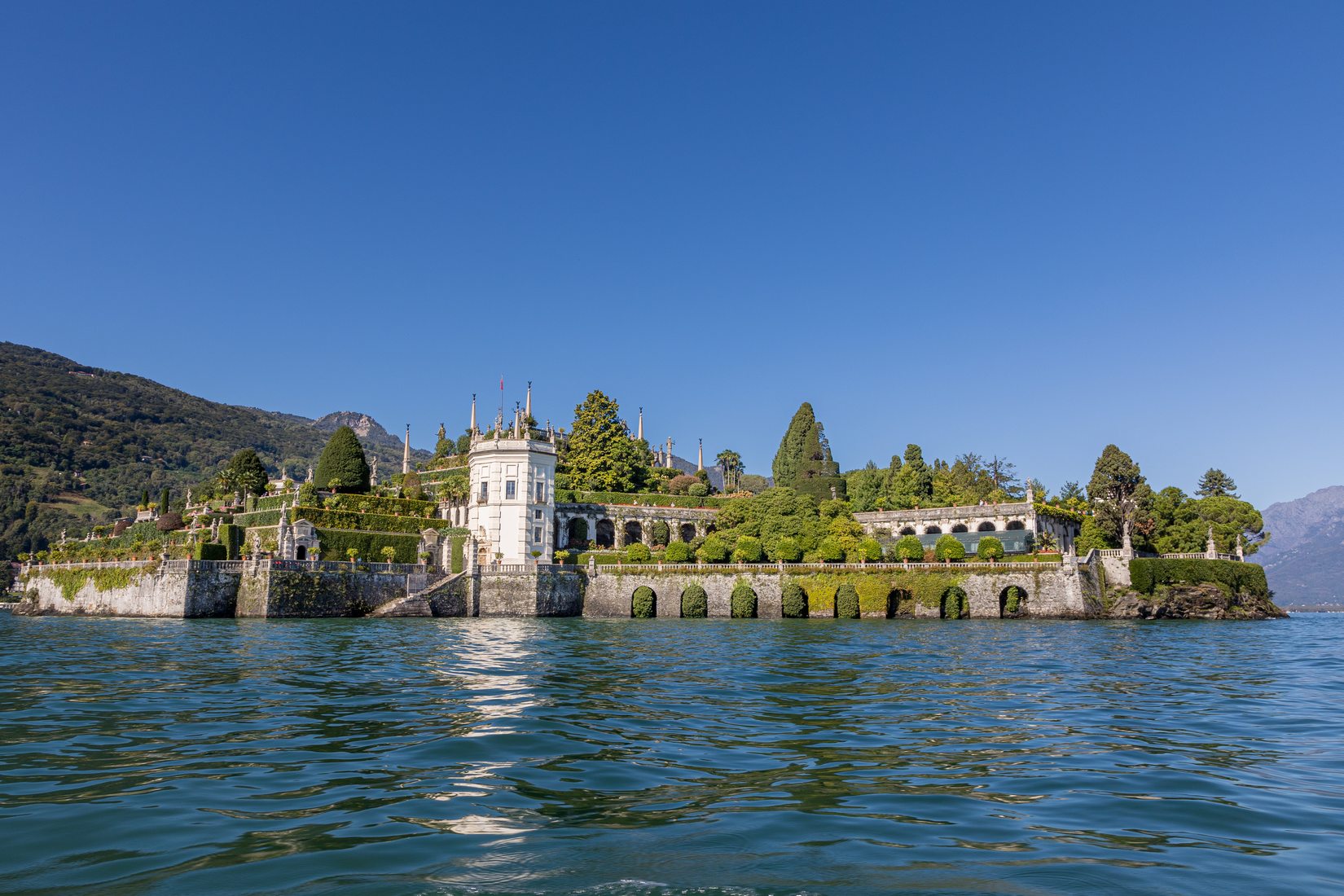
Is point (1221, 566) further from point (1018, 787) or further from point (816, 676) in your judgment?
point (1018, 787)

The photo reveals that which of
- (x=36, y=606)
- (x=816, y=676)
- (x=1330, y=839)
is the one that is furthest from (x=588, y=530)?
(x=1330, y=839)

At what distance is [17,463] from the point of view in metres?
146

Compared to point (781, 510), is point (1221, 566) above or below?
below

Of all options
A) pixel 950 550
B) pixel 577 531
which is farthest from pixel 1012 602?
pixel 577 531

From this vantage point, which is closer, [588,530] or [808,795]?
[808,795]

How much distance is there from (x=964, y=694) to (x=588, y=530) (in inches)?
2658

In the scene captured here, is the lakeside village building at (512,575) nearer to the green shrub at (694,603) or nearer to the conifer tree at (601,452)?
the green shrub at (694,603)

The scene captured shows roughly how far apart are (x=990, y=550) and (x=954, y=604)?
4932 millimetres

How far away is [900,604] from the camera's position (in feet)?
196

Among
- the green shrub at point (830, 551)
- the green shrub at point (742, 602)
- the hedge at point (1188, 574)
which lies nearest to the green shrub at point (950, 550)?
the green shrub at point (830, 551)

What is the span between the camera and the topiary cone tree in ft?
243

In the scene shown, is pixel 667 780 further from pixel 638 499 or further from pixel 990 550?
pixel 638 499

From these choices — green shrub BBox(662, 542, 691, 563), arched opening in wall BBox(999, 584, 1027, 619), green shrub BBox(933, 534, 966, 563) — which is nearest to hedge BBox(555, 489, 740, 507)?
Answer: green shrub BBox(662, 542, 691, 563)

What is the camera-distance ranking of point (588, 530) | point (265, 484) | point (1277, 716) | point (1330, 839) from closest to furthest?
point (1330, 839) < point (1277, 716) < point (265, 484) < point (588, 530)
